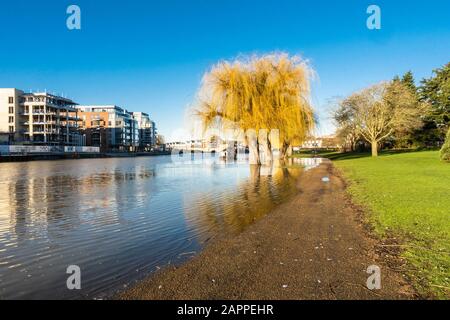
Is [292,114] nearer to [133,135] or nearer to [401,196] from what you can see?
[401,196]

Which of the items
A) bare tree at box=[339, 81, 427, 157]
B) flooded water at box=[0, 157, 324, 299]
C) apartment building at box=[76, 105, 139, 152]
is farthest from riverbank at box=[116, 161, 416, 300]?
apartment building at box=[76, 105, 139, 152]

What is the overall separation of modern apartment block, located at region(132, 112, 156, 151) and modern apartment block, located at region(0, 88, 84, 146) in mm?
70804

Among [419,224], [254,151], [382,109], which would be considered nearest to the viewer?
[419,224]

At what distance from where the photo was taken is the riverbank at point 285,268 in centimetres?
418

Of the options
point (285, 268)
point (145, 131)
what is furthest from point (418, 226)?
point (145, 131)

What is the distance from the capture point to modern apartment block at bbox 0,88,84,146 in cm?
8825

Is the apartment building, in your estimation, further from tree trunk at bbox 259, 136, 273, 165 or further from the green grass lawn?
the green grass lawn

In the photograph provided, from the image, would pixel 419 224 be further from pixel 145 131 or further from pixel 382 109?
pixel 145 131

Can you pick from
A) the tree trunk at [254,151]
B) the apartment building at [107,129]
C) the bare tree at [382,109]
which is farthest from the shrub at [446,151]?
the apartment building at [107,129]

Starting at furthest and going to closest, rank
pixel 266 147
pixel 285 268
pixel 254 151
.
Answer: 1. pixel 266 147
2. pixel 254 151
3. pixel 285 268

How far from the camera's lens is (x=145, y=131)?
602ft

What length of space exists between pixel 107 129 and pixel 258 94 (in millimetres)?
115202

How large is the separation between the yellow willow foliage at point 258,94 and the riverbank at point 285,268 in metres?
23.8

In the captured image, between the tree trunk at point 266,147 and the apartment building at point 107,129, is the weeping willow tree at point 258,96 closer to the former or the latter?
the tree trunk at point 266,147
